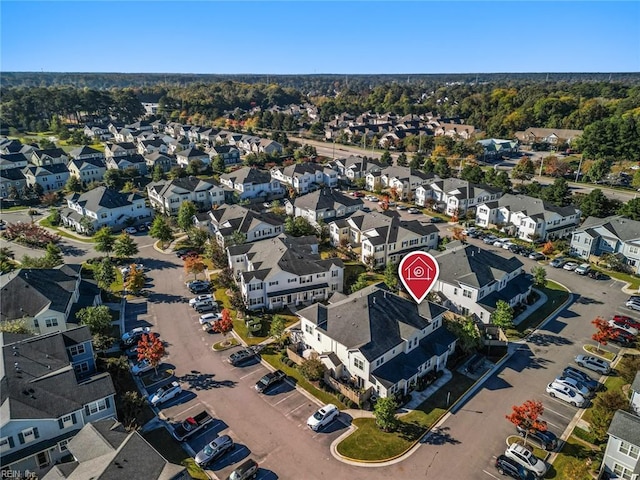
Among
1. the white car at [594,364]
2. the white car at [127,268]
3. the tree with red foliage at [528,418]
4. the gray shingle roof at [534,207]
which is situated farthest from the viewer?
the gray shingle roof at [534,207]

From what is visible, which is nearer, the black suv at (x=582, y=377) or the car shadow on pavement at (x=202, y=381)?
the black suv at (x=582, y=377)

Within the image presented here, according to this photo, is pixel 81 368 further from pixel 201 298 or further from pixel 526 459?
pixel 526 459

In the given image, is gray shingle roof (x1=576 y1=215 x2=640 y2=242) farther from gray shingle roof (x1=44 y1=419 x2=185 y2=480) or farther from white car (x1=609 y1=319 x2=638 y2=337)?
gray shingle roof (x1=44 y1=419 x2=185 y2=480)

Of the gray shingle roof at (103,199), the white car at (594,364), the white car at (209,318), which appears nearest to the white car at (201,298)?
the white car at (209,318)

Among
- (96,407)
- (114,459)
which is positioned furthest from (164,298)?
(114,459)

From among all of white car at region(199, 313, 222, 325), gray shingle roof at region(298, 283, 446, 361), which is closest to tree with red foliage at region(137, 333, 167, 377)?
white car at region(199, 313, 222, 325)

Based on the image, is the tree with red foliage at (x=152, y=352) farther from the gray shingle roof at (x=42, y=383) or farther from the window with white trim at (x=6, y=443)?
the window with white trim at (x=6, y=443)
